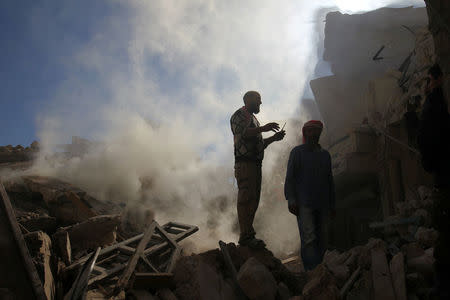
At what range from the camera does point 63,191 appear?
6.98 metres

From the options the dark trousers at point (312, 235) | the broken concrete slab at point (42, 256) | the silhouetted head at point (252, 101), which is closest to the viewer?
the broken concrete slab at point (42, 256)

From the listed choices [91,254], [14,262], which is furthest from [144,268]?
[14,262]

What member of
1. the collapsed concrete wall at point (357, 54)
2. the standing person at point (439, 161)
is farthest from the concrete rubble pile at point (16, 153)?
the collapsed concrete wall at point (357, 54)

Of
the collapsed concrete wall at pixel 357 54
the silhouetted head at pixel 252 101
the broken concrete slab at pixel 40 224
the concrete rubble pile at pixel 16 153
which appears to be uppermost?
the collapsed concrete wall at pixel 357 54

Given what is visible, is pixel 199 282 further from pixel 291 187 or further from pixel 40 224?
pixel 40 224

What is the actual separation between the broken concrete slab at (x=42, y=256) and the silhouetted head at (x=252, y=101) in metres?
2.84

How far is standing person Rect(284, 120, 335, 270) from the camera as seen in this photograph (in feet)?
13.7

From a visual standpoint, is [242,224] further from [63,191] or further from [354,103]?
[354,103]

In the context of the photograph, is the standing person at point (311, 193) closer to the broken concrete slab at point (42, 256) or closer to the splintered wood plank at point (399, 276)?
the splintered wood plank at point (399, 276)

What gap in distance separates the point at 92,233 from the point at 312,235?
279cm

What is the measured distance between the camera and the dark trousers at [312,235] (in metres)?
4.14

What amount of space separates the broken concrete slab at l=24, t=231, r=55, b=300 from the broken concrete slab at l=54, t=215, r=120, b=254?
95 centimetres

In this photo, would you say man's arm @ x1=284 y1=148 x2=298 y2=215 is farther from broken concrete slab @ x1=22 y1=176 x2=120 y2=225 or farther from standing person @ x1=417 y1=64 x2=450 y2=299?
broken concrete slab @ x1=22 y1=176 x2=120 y2=225

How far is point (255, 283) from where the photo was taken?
10.7 ft
